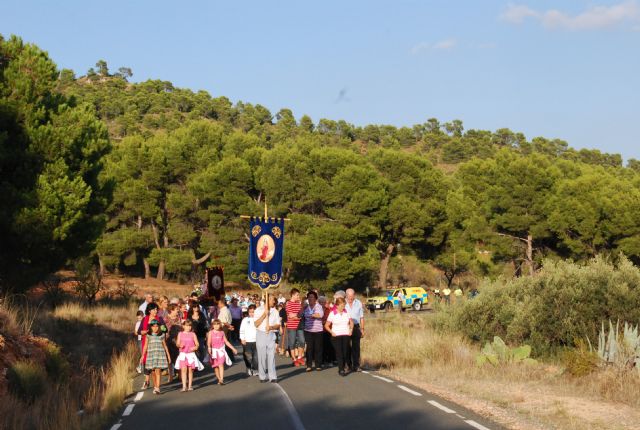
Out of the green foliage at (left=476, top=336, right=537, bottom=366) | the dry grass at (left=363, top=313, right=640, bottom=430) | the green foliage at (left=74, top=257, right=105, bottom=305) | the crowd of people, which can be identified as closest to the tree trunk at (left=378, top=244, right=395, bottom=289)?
the green foliage at (left=74, top=257, right=105, bottom=305)

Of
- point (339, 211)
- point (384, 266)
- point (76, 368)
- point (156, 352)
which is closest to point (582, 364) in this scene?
point (156, 352)

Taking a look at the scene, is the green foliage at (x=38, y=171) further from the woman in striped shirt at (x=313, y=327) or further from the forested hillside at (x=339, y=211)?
the forested hillside at (x=339, y=211)

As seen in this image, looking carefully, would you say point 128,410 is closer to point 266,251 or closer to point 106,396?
point 106,396

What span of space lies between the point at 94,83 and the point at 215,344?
123m

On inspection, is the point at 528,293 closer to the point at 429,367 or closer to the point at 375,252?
the point at 429,367

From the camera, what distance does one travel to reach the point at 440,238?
6175 cm

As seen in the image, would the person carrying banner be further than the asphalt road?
Yes

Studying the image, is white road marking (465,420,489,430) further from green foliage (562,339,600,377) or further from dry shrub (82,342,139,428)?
green foliage (562,339,600,377)

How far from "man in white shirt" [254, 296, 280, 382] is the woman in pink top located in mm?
1332

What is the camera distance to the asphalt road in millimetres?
10938

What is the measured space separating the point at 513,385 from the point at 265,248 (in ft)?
21.6

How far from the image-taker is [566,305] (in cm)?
2148

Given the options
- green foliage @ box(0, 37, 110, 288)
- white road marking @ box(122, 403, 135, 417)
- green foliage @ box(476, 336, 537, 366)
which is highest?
green foliage @ box(0, 37, 110, 288)

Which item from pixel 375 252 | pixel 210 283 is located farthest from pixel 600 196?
pixel 210 283
